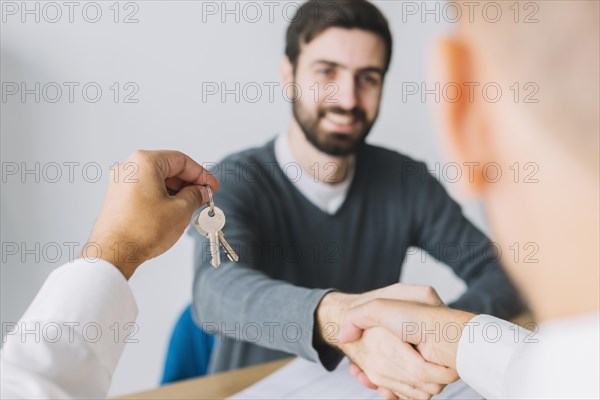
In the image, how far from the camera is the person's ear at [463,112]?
330mm

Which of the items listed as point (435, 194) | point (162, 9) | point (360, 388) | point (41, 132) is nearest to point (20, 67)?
point (41, 132)

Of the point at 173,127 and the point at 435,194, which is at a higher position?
the point at 173,127

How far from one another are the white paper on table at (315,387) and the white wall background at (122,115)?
2.96ft

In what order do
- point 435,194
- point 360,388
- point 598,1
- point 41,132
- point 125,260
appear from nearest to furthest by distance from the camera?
point 598,1, point 125,260, point 360,388, point 435,194, point 41,132

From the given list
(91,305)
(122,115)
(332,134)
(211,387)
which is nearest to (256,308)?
(211,387)

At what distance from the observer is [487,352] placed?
0.73m

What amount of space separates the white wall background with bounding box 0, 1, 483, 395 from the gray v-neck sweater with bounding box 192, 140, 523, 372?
420 mm

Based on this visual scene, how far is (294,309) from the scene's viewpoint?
910mm

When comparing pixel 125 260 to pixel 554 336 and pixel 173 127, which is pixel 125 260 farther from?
pixel 173 127

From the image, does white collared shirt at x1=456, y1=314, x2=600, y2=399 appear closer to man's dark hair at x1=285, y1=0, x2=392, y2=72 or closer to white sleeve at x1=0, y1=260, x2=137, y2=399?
white sleeve at x1=0, y1=260, x2=137, y2=399

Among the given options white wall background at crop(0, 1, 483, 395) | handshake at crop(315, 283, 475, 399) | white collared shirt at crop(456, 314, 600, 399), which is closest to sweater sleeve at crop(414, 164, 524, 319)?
handshake at crop(315, 283, 475, 399)

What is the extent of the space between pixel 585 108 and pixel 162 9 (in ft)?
4.94

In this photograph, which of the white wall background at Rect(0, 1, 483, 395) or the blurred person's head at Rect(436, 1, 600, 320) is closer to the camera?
the blurred person's head at Rect(436, 1, 600, 320)

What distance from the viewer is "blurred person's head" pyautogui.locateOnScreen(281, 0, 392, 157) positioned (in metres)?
1.43
